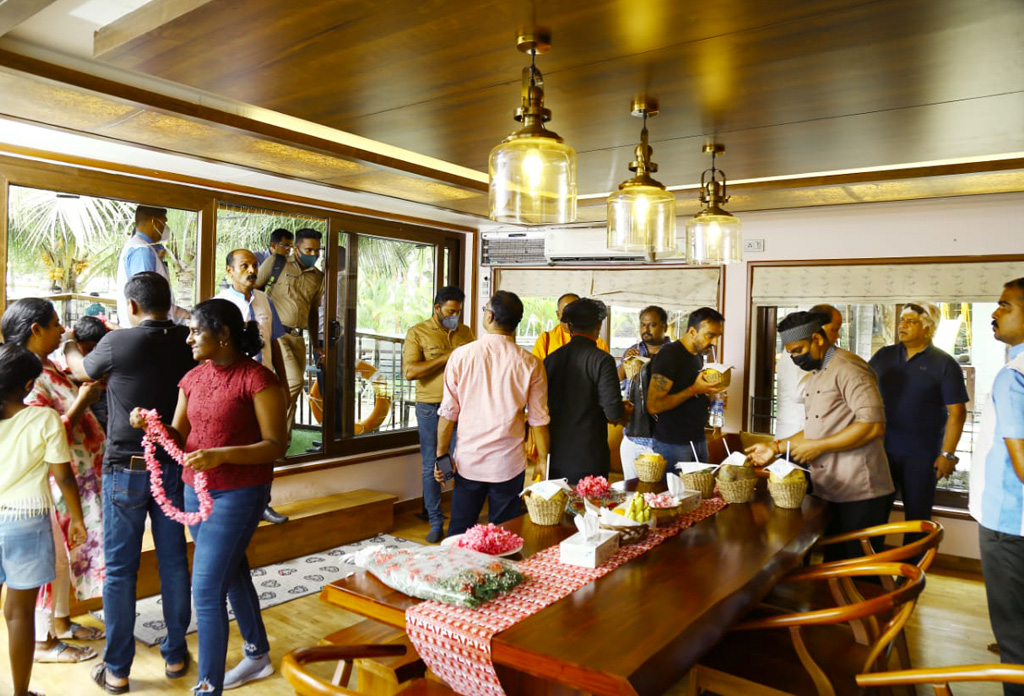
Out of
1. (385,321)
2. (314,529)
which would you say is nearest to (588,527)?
(314,529)

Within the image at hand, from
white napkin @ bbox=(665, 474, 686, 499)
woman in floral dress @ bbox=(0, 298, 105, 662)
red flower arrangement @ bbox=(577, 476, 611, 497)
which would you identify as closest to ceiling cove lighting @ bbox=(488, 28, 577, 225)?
red flower arrangement @ bbox=(577, 476, 611, 497)

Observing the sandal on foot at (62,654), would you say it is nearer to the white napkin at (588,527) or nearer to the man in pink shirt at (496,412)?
the man in pink shirt at (496,412)

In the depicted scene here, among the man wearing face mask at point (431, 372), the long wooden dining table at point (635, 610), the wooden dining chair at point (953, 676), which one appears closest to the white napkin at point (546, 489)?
the long wooden dining table at point (635, 610)

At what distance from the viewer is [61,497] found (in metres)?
3.22

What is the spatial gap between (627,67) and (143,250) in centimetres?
319

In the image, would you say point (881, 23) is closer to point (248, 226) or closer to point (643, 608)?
point (643, 608)

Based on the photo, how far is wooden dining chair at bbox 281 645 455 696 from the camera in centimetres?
143

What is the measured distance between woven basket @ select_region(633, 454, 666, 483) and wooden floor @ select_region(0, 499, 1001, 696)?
895 mm

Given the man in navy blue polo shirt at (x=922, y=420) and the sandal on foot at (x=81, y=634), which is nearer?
the sandal on foot at (x=81, y=634)

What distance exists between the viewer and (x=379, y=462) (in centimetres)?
568

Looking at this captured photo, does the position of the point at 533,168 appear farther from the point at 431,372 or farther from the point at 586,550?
the point at 431,372

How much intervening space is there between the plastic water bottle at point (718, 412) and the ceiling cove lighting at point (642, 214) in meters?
3.11

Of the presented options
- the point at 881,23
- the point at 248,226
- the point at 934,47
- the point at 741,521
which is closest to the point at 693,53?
the point at 881,23

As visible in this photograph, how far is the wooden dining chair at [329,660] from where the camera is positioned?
4.68 ft
